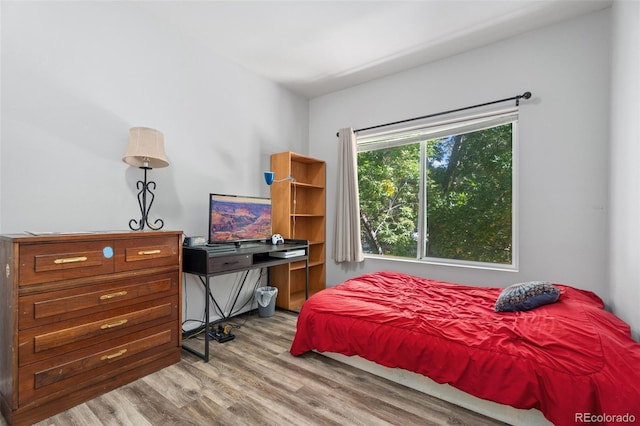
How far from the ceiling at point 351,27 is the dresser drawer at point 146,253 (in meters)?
1.85

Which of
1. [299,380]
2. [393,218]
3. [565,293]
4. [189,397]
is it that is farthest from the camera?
[393,218]

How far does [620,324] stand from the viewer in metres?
1.63

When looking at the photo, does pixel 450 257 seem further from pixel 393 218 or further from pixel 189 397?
pixel 189 397

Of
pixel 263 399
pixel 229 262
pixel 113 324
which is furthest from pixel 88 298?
pixel 263 399

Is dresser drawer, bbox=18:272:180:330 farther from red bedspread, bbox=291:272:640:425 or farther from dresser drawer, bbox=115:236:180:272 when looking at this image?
red bedspread, bbox=291:272:640:425

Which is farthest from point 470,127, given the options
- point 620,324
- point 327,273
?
point 327,273

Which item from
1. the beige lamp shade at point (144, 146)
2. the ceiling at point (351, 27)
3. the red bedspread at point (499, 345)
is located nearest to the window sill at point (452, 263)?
the red bedspread at point (499, 345)

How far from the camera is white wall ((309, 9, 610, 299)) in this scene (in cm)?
238

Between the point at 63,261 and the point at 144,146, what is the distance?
2.96 ft

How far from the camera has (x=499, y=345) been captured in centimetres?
152

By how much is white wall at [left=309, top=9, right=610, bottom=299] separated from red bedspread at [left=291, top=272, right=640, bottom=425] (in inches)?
18.4

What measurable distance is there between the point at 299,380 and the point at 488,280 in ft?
6.74

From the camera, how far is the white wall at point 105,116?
1847 mm

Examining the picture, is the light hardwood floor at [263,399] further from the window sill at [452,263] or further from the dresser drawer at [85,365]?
the window sill at [452,263]
